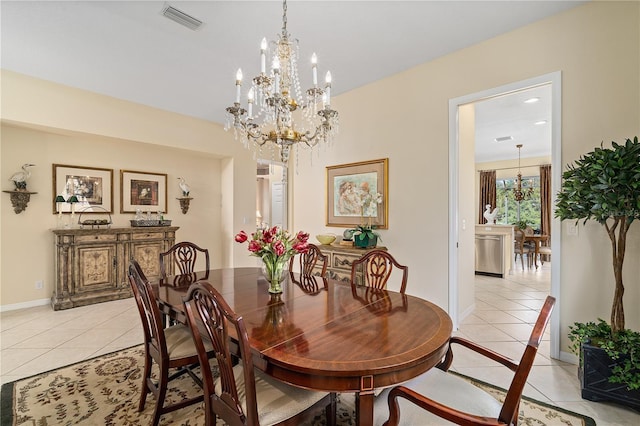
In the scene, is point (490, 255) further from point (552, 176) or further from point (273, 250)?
point (273, 250)

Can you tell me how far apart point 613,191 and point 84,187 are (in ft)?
19.3

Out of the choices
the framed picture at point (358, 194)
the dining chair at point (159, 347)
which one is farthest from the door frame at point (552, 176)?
the dining chair at point (159, 347)

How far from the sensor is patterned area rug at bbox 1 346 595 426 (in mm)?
1801

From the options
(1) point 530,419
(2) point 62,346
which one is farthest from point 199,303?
(2) point 62,346

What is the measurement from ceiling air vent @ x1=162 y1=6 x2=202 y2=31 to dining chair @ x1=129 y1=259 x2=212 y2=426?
2.08 meters

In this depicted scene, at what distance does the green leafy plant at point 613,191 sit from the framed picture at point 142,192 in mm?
5408

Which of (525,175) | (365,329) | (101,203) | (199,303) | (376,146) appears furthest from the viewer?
(525,175)

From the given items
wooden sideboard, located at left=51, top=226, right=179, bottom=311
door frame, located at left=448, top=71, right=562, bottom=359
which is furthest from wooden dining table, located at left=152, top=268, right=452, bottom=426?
wooden sideboard, located at left=51, top=226, right=179, bottom=311

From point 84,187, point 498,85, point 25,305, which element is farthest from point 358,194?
point 25,305

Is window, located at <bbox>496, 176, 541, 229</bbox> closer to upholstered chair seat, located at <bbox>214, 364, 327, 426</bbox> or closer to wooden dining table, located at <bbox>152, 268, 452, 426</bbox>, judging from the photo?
wooden dining table, located at <bbox>152, 268, 452, 426</bbox>

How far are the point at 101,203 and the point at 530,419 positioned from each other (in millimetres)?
5510

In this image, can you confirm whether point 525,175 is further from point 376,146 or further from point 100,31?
point 100,31

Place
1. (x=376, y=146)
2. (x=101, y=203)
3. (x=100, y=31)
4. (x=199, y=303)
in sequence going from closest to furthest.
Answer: (x=199, y=303)
(x=100, y=31)
(x=376, y=146)
(x=101, y=203)

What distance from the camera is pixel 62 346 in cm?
282
